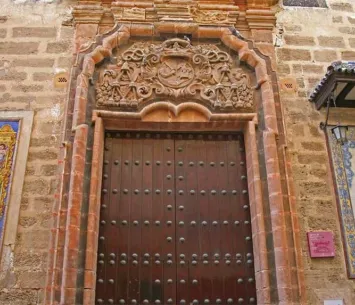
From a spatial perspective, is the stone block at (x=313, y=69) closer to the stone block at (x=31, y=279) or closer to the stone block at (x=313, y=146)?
the stone block at (x=313, y=146)

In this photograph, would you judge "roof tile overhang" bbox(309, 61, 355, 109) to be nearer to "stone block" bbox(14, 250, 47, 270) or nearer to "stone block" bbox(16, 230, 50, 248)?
"stone block" bbox(16, 230, 50, 248)

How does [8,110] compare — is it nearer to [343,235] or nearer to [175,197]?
[175,197]

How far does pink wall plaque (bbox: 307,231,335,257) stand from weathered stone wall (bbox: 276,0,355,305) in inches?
2.2

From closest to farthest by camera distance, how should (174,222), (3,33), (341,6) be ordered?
1. (174,222)
2. (3,33)
3. (341,6)

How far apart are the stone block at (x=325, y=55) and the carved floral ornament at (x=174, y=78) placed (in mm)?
996

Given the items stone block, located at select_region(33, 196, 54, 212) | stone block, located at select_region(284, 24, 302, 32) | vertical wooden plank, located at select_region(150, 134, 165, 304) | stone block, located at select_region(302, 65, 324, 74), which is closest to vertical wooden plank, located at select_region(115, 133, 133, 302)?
vertical wooden plank, located at select_region(150, 134, 165, 304)

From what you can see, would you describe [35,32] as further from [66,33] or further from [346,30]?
[346,30]

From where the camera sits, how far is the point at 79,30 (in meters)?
5.57

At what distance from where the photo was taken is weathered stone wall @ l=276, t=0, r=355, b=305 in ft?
15.1

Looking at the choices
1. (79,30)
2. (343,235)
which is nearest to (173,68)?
(79,30)

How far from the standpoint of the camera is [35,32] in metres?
5.59

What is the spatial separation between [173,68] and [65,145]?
1490 mm

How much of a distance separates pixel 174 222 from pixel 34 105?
1979mm

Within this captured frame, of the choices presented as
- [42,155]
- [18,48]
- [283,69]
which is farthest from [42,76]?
[283,69]
